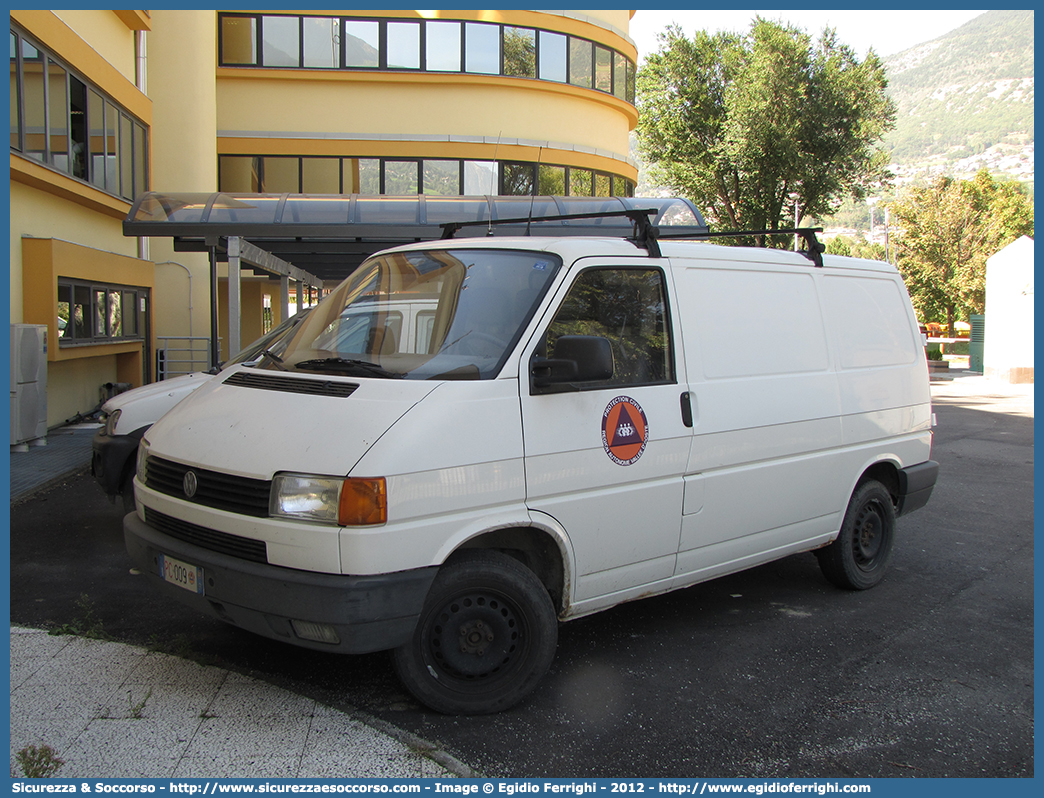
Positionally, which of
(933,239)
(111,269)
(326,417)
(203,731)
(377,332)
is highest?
(933,239)

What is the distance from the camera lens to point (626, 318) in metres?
4.50

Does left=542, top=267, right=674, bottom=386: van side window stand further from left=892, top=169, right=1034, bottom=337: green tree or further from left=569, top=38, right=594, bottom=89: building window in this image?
left=892, top=169, right=1034, bottom=337: green tree

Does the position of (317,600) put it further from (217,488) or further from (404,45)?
(404,45)

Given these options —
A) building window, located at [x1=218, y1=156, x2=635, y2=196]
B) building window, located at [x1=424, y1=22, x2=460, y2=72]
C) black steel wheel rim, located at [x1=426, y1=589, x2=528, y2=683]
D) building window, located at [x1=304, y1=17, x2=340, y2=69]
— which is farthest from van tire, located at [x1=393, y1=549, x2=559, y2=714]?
building window, located at [x1=304, y1=17, x2=340, y2=69]

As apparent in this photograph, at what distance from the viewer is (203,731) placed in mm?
3713

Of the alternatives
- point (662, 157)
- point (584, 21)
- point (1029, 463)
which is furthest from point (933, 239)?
point (1029, 463)

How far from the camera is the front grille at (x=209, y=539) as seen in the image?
3678 millimetres

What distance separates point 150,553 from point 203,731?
885 millimetres

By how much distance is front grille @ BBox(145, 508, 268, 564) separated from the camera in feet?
12.1

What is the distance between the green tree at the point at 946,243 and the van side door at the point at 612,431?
43.0 m

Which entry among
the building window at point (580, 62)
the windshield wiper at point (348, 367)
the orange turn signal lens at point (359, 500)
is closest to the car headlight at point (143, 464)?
the windshield wiper at point (348, 367)

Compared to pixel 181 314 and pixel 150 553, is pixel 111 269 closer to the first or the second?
pixel 181 314

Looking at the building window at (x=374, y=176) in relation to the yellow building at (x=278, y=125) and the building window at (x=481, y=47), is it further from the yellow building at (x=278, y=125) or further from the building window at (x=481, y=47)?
the building window at (x=481, y=47)

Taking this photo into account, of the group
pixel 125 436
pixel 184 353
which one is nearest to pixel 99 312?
pixel 184 353
